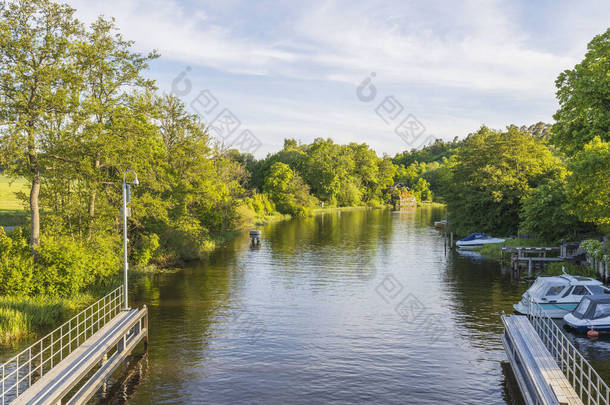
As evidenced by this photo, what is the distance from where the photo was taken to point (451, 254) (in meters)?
54.7

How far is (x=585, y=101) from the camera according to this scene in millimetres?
36719

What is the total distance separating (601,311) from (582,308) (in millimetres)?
916

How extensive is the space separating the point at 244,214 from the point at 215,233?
9697 millimetres

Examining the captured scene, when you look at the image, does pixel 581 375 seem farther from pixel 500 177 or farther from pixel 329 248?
pixel 500 177

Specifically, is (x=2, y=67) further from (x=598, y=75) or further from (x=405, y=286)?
(x=598, y=75)

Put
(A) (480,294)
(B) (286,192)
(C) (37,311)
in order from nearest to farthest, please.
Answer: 1. (C) (37,311)
2. (A) (480,294)
3. (B) (286,192)

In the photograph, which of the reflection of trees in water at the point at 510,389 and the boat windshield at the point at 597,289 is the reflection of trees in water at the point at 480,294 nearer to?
the reflection of trees in water at the point at 510,389

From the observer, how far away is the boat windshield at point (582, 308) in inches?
970

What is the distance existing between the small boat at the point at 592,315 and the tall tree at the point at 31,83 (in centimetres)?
3113

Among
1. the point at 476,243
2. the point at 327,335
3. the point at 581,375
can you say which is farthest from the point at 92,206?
the point at 476,243

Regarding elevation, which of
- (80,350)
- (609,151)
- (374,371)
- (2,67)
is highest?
(2,67)

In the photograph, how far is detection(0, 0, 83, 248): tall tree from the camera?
28.0 meters

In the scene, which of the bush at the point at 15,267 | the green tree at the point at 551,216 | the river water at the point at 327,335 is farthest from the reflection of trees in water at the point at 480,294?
the bush at the point at 15,267

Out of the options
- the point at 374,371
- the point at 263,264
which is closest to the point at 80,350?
the point at 374,371
